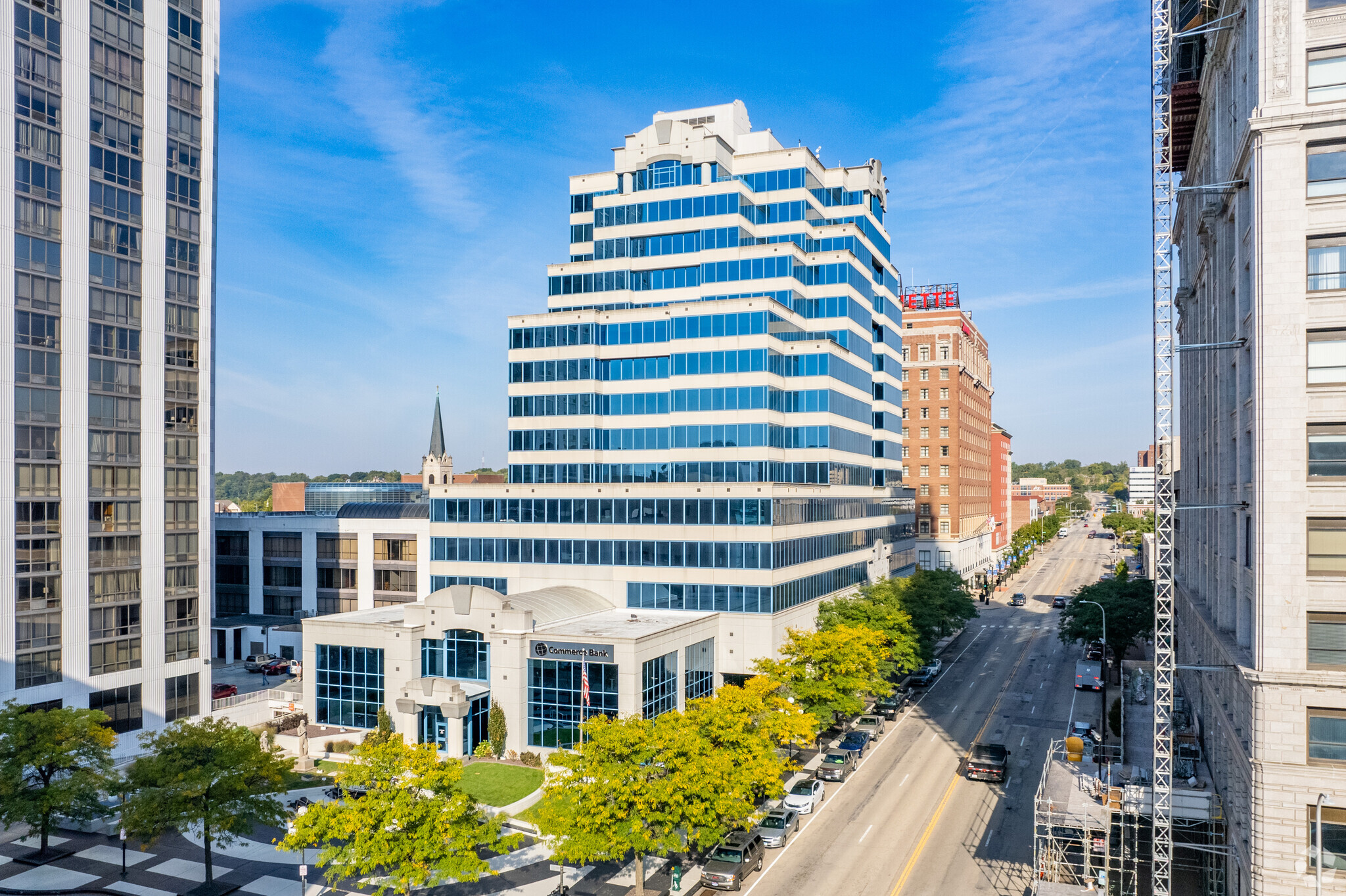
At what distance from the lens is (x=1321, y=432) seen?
91.6ft

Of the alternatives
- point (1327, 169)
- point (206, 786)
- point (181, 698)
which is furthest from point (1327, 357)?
point (181, 698)

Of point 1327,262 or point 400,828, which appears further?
point 400,828

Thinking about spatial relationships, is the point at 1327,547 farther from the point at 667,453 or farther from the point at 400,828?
the point at 667,453

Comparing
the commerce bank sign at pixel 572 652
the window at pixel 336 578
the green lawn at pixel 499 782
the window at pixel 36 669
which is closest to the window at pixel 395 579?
the window at pixel 336 578

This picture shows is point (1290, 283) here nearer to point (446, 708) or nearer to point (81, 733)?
point (446, 708)

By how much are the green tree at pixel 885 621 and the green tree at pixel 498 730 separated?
22.6 meters

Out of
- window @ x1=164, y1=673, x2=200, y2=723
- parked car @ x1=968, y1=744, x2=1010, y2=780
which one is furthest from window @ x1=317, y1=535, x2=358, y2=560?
parked car @ x1=968, y1=744, x2=1010, y2=780

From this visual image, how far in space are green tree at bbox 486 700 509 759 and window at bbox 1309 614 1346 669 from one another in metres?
39.9

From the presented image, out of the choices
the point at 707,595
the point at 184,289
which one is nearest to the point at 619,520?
the point at 707,595

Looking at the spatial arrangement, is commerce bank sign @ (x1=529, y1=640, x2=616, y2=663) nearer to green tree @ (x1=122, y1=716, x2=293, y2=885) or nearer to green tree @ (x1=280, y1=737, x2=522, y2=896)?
green tree @ (x1=122, y1=716, x2=293, y2=885)

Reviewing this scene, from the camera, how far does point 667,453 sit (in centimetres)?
7350

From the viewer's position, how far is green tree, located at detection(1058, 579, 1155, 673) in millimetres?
68500

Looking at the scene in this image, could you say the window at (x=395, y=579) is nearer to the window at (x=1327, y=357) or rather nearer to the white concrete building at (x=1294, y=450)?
the white concrete building at (x=1294, y=450)

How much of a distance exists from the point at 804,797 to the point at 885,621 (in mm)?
21366
